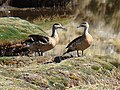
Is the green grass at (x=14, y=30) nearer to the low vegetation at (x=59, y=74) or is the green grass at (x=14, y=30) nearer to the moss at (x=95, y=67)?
the low vegetation at (x=59, y=74)

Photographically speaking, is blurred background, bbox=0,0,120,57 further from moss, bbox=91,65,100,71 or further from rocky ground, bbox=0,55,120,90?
moss, bbox=91,65,100,71

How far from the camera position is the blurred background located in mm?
34572

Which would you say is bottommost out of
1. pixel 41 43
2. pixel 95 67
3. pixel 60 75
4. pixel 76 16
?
pixel 76 16

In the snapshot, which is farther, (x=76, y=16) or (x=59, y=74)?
(x=76, y=16)

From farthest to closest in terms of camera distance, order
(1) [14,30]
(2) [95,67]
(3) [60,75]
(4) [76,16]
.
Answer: (4) [76,16] → (1) [14,30] → (2) [95,67] → (3) [60,75]

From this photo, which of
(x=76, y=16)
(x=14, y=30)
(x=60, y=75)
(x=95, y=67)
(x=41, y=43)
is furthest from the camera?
(x=76, y=16)

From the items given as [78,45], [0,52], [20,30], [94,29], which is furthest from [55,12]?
[78,45]

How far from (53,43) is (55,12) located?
28392mm

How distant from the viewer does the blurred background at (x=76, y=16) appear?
1361 inches

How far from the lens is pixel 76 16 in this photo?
166 ft

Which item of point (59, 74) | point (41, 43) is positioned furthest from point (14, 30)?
point (59, 74)

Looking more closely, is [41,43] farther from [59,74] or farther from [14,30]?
[59,74]

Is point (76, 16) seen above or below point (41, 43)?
below

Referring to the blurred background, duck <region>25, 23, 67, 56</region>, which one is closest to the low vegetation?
duck <region>25, 23, 67, 56</region>
